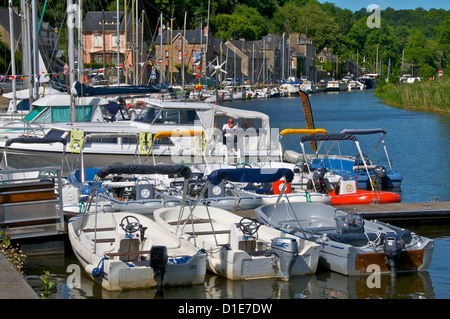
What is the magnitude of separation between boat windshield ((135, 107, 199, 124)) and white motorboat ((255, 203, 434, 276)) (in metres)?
12.7

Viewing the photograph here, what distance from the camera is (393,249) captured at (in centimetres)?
1391

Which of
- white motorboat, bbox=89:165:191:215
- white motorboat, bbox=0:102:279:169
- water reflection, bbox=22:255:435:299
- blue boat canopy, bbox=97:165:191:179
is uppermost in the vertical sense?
blue boat canopy, bbox=97:165:191:179

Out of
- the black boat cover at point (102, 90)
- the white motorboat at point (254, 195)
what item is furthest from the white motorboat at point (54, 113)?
the white motorboat at point (254, 195)

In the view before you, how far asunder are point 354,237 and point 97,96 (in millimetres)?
22130

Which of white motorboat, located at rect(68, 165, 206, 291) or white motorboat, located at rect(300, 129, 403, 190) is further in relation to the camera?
white motorboat, located at rect(300, 129, 403, 190)

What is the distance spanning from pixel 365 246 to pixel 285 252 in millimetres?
1987

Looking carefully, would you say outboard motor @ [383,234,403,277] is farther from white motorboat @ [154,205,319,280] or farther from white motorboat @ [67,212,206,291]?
white motorboat @ [67,212,206,291]

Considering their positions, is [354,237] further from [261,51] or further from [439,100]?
[261,51]

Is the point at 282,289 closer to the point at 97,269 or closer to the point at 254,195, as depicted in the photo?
the point at 97,269

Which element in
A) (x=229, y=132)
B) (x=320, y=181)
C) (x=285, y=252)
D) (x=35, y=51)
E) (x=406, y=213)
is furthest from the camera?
(x=35, y=51)

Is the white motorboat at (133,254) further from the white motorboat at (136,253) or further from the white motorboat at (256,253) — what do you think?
the white motorboat at (256,253)

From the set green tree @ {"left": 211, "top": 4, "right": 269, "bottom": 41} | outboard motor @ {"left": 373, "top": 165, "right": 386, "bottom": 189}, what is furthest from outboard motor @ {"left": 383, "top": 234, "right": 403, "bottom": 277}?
green tree @ {"left": 211, "top": 4, "right": 269, "bottom": 41}

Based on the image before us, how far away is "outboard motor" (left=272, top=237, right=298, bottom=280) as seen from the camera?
536 inches

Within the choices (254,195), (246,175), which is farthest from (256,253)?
(254,195)
